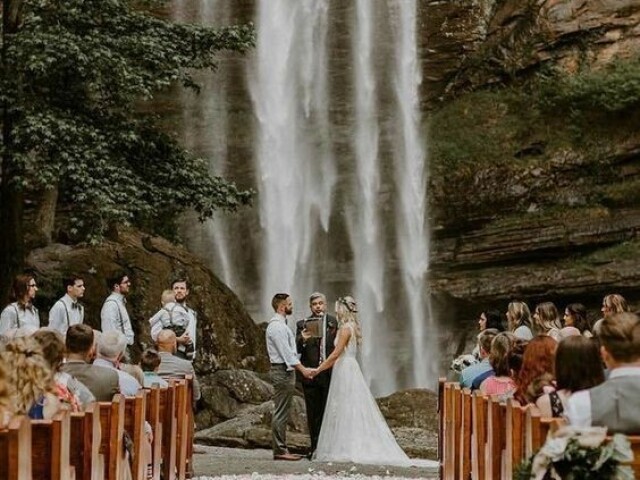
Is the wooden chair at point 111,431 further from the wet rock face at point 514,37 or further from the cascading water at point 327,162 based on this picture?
the wet rock face at point 514,37

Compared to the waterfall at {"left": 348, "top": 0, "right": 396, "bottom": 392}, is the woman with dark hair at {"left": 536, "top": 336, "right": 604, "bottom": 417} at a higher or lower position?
lower

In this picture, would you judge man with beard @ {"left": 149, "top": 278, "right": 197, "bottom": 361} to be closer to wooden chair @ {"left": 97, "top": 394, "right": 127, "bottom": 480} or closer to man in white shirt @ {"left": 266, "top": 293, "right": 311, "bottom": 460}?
man in white shirt @ {"left": 266, "top": 293, "right": 311, "bottom": 460}

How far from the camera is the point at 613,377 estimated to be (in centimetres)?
596

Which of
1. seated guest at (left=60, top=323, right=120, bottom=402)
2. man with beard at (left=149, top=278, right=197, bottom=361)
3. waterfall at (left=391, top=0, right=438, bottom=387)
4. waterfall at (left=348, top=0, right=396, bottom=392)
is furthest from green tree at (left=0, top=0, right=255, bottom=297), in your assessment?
waterfall at (left=391, top=0, right=438, bottom=387)

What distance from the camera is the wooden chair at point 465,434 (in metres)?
9.58

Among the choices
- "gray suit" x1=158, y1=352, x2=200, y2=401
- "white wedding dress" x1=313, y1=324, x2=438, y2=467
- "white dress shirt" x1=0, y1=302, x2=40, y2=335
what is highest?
"white dress shirt" x1=0, y1=302, x2=40, y2=335

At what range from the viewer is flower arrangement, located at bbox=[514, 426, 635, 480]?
17.2 feet

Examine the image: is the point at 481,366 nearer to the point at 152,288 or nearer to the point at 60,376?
the point at 60,376

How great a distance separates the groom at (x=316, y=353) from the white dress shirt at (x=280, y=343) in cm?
42

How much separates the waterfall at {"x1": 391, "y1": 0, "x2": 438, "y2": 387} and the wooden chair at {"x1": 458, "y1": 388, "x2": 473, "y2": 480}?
1965cm

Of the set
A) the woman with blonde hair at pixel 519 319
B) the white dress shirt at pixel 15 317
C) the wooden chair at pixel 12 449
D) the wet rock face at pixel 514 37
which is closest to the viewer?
the wooden chair at pixel 12 449

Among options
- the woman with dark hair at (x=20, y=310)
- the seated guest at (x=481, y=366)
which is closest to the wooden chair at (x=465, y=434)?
the seated guest at (x=481, y=366)

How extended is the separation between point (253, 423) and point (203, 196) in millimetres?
4374

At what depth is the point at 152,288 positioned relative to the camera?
22.2 metres
